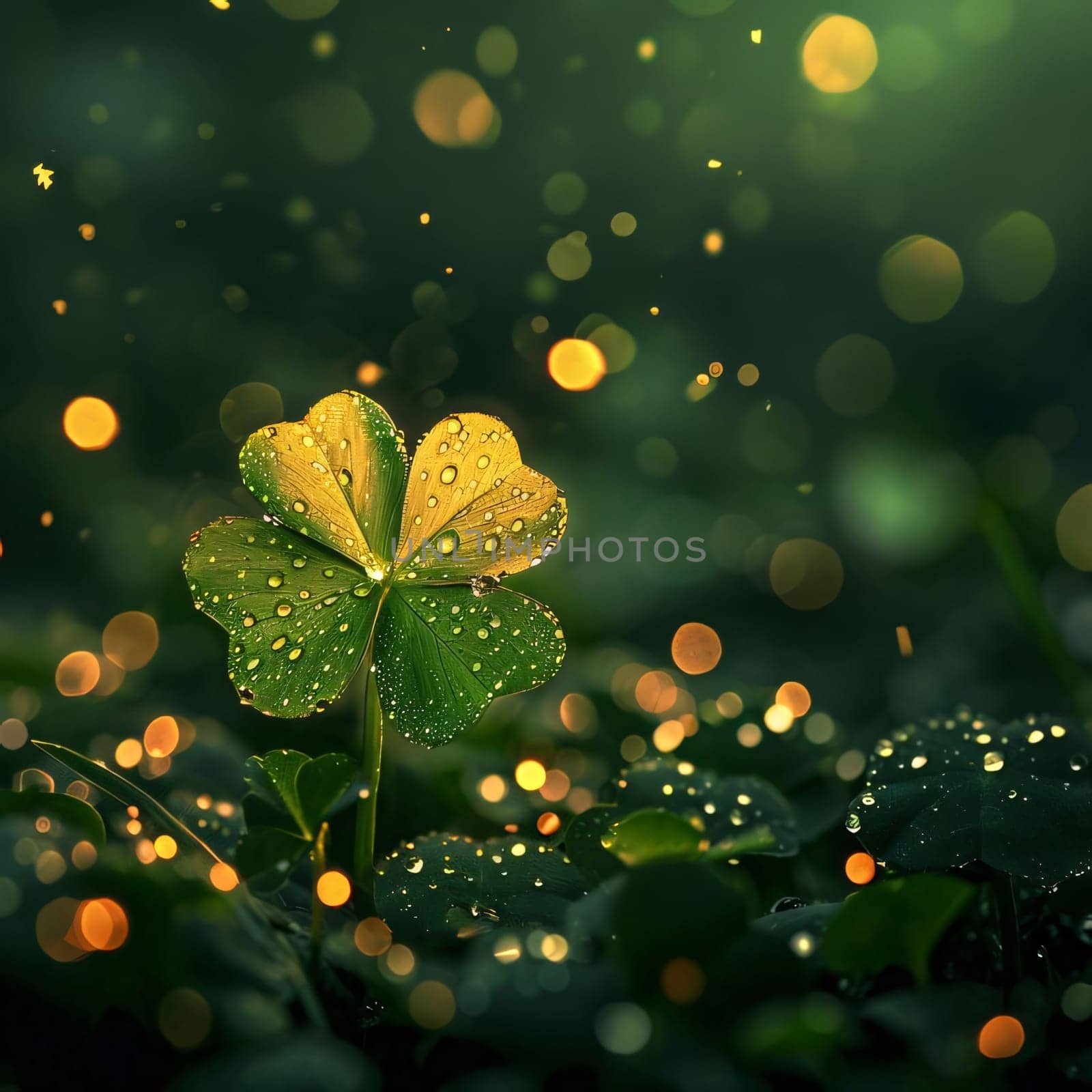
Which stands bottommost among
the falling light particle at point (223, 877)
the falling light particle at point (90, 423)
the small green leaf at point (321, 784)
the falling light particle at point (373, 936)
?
the falling light particle at point (373, 936)

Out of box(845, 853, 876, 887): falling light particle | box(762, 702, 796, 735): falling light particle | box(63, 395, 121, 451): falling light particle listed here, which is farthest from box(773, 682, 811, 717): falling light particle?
box(63, 395, 121, 451): falling light particle

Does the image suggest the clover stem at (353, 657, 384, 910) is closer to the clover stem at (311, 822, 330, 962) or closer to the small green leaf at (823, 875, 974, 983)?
the clover stem at (311, 822, 330, 962)

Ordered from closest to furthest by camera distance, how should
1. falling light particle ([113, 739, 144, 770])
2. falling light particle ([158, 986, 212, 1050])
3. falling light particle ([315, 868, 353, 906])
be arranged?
falling light particle ([158, 986, 212, 1050])
falling light particle ([315, 868, 353, 906])
falling light particle ([113, 739, 144, 770])

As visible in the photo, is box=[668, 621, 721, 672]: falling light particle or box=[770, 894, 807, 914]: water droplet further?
box=[668, 621, 721, 672]: falling light particle

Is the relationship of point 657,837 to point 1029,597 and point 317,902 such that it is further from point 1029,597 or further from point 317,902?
point 1029,597

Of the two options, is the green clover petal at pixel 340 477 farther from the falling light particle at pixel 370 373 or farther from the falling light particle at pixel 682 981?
the falling light particle at pixel 370 373

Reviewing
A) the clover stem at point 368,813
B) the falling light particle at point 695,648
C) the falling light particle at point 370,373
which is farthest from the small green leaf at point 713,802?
the falling light particle at point 370,373

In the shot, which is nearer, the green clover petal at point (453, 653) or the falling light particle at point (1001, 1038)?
the falling light particle at point (1001, 1038)

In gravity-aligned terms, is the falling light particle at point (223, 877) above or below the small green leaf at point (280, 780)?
below
